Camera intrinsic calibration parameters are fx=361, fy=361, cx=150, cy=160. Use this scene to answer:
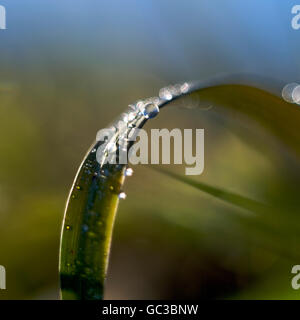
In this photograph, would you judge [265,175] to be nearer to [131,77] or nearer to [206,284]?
[206,284]

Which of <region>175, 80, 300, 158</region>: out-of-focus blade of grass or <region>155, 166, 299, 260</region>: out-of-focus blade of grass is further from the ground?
<region>175, 80, 300, 158</region>: out-of-focus blade of grass

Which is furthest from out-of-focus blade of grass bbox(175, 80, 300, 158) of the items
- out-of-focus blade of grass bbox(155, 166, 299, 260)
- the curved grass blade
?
out-of-focus blade of grass bbox(155, 166, 299, 260)

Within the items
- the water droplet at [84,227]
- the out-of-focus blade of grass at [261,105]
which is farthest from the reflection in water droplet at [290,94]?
the water droplet at [84,227]

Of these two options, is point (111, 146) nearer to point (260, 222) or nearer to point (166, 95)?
point (166, 95)

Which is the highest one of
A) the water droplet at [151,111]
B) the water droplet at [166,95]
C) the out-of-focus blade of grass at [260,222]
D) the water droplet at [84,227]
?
the water droplet at [166,95]

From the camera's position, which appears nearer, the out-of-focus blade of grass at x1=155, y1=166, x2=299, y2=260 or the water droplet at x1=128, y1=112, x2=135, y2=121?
the water droplet at x1=128, y1=112, x2=135, y2=121

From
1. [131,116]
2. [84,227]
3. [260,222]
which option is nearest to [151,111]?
[131,116]

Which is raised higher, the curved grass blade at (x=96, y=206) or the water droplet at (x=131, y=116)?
the water droplet at (x=131, y=116)

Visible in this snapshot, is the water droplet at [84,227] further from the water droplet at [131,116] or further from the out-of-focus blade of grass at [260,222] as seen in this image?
the out-of-focus blade of grass at [260,222]

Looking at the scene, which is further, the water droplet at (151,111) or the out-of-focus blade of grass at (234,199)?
the out-of-focus blade of grass at (234,199)

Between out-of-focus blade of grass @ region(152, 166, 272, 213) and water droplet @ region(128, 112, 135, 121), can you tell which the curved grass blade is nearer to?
water droplet @ region(128, 112, 135, 121)

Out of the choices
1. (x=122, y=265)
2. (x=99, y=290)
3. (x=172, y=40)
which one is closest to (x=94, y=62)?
(x=172, y=40)
